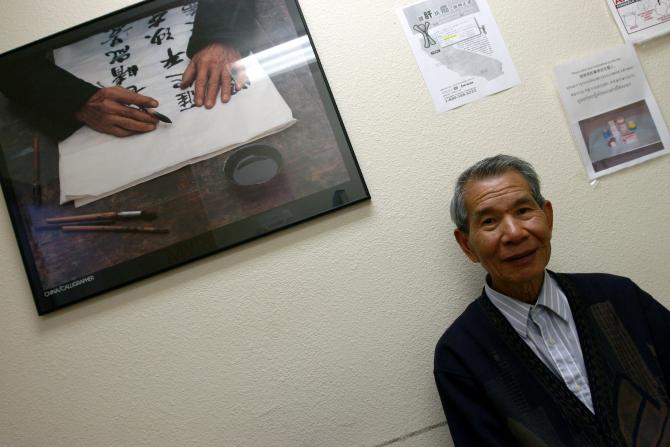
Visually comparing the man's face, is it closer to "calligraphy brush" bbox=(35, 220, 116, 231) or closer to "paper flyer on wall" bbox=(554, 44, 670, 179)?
"paper flyer on wall" bbox=(554, 44, 670, 179)

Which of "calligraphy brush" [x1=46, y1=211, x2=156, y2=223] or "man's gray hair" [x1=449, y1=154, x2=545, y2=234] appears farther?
"calligraphy brush" [x1=46, y1=211, x2=156, y2=223]

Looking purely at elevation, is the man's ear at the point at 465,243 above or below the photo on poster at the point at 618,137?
below

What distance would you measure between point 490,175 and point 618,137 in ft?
1.48

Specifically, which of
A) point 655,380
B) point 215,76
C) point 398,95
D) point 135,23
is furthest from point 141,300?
point 655,380

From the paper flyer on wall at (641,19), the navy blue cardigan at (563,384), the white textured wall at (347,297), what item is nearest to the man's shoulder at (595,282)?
the navy blue cardigan at (563,384)

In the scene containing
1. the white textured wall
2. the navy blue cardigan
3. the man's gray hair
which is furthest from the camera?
the white textured wall

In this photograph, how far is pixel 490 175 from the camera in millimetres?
948

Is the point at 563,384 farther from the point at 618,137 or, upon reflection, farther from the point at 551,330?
the point at 618,137

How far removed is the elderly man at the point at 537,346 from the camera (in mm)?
839

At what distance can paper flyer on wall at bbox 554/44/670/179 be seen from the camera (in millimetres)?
1118

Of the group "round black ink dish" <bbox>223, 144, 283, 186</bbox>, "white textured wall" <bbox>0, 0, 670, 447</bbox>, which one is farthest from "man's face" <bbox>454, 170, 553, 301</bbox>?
"round black ink dish" <bbox>223, 144, 283, 186</bbox>

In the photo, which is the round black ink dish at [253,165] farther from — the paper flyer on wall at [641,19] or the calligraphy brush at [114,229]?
the paper flyer on wall at [641,19]

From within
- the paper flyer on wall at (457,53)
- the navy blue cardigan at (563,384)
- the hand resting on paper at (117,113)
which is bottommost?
the navy blue cardigan at (563,384)

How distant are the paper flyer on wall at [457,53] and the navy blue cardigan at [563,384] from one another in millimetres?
540
